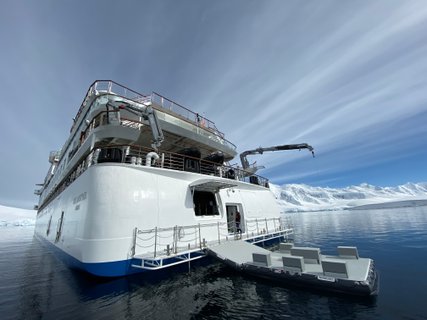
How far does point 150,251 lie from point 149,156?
5152 millimetres

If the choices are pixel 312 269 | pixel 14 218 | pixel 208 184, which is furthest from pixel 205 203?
pixel 14 218

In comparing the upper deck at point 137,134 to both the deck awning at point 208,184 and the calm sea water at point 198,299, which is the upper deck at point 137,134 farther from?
the calm sea water at point 198,299

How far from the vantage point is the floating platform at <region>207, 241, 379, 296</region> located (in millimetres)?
6730

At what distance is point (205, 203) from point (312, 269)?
893 centimetres

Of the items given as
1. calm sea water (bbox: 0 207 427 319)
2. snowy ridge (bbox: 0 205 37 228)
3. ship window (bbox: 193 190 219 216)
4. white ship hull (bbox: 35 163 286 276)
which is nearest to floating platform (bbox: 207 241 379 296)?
calm sea water (bbox: 0 207 427 319)

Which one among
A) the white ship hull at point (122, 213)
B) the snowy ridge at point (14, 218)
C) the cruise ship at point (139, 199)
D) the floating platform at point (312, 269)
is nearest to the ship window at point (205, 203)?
the cruise ship at point (139, 199)

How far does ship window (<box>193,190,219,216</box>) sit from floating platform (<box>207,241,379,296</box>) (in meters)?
4.22

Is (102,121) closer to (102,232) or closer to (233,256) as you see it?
(102,232)

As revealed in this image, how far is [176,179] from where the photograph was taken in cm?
1236

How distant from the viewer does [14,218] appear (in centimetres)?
10356

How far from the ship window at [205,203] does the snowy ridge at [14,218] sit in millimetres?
124497

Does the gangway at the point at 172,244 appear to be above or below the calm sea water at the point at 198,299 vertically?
above

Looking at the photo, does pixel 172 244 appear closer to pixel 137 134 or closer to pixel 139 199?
pixel 139 199

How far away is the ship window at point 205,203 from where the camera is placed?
1512 centimetres
